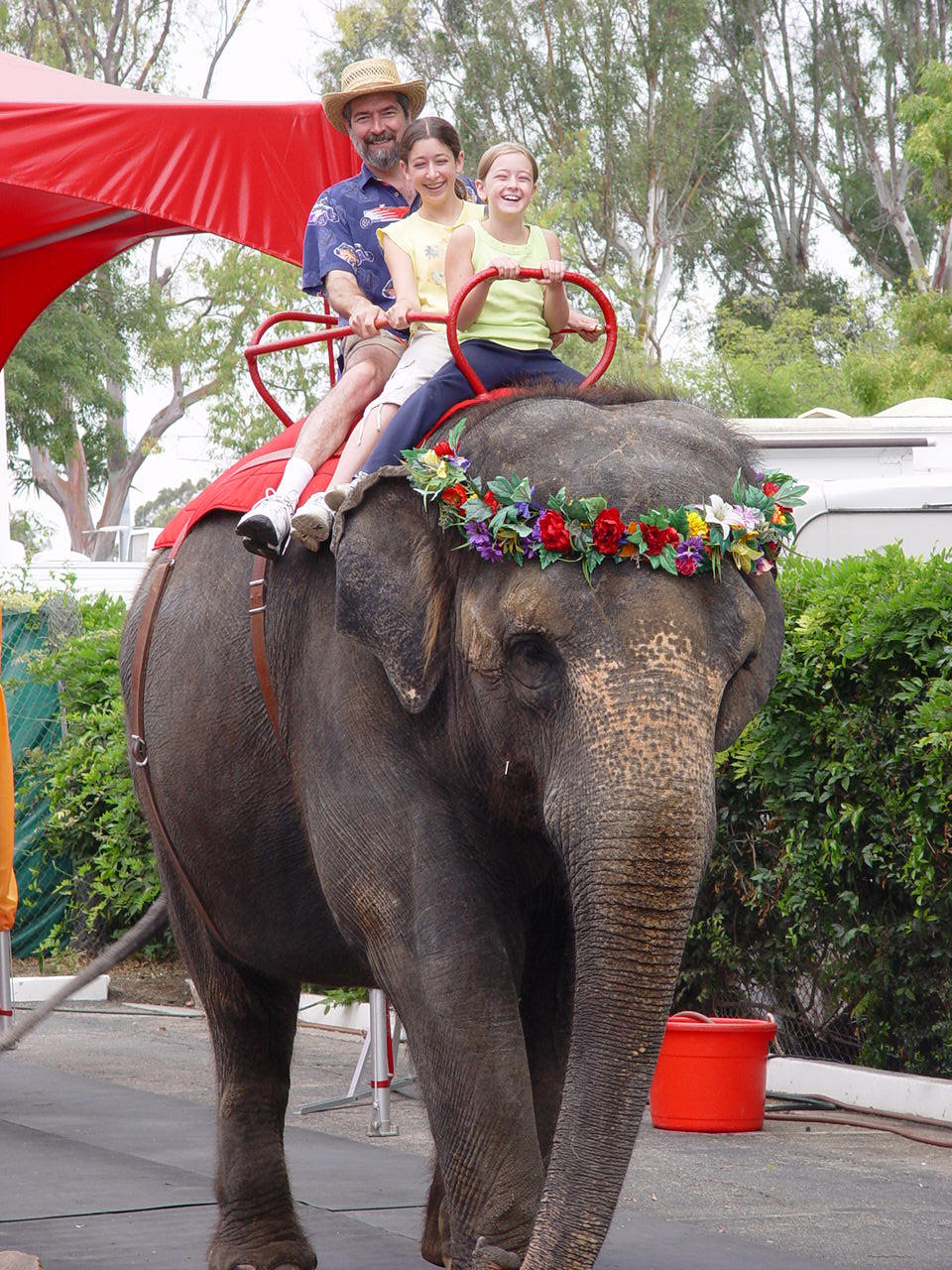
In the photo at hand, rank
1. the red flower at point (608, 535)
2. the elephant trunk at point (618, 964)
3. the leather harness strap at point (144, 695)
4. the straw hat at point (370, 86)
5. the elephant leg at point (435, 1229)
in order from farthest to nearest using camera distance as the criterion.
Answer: the straw hat at point (370, 86) → the leather harness strap at point (144, 695) → the elephant leg at point (435, 1229) → the red flower at point (608, 535) → the elephant trunk at point (618, 964)

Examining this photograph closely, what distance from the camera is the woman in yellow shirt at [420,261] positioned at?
3650 millimetres

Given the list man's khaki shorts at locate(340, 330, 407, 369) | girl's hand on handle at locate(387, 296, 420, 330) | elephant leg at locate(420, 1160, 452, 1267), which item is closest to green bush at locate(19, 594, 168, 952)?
elephant leg at locate(420, 1160, 452, 1267)

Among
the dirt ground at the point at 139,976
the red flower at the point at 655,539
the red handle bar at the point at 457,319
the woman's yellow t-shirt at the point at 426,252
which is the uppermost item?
the woman's yellow t-shirt at the point at 426,252

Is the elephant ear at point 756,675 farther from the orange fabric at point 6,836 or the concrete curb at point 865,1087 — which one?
the orange fabric at point 6,836

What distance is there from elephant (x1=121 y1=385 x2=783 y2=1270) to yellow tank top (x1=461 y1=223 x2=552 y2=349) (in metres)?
0.32

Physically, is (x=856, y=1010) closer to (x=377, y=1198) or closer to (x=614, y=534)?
(x=377, y=1198)

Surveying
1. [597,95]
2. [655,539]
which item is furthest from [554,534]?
[597,95]

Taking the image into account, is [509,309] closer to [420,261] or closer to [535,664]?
[420,261]

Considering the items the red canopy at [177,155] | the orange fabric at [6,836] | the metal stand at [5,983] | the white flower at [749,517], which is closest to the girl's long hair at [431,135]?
the white flower at [749,517]

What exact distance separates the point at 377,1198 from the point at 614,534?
3.02 m

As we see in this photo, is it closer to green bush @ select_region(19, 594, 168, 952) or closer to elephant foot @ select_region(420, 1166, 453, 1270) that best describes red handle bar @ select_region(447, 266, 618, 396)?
elephant foot @ select_region(420, 1166, 453, 1270)

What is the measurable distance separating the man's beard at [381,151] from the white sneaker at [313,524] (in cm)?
146

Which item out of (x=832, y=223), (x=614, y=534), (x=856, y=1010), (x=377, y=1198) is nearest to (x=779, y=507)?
(x=614, y=534)

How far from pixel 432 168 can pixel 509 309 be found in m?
0.55
